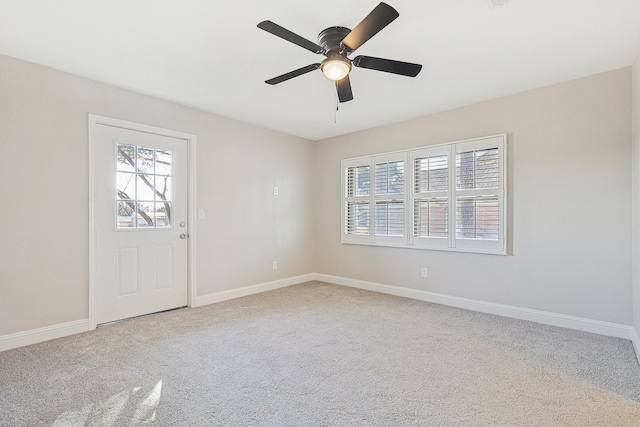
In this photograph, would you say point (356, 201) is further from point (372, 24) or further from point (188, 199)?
point (372, 24)

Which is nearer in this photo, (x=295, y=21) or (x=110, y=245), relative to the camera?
(x=295, y=21)

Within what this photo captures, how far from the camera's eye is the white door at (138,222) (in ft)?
10.7

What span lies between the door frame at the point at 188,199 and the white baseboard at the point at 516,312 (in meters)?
2.41

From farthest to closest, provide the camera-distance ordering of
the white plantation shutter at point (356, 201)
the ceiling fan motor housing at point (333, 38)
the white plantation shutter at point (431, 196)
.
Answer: the white plantation shutter at point (356, 201) < the white plantation shutter at point (431, 196) < the ceiling fan motor housing at point (333, 38)

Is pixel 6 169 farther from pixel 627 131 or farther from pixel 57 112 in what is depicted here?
pixel 627 131

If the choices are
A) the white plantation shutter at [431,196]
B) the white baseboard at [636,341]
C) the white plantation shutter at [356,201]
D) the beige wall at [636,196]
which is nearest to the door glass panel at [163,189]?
the white plantation shutter at [356,201]

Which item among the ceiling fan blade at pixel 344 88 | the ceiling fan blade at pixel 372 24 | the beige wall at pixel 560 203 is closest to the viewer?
the ceiling fan blade at pixel 372 24

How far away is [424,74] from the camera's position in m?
3.02

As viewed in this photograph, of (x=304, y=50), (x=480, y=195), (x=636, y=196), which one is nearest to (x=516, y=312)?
(x=480, y=195)

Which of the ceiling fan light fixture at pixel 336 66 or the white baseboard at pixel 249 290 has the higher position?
the ceiling fan light fixture at pixel 336 66

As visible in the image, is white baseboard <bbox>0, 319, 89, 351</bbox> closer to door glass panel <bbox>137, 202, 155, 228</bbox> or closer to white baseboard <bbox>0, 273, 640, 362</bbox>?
white baseboard <bbox>0, 273, 640, 362</bbox>

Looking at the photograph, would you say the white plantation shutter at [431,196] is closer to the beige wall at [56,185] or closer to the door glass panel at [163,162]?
the beige wall at [56,185]

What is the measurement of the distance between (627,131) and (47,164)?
521 cm

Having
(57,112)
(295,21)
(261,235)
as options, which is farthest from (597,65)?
(57,112)
